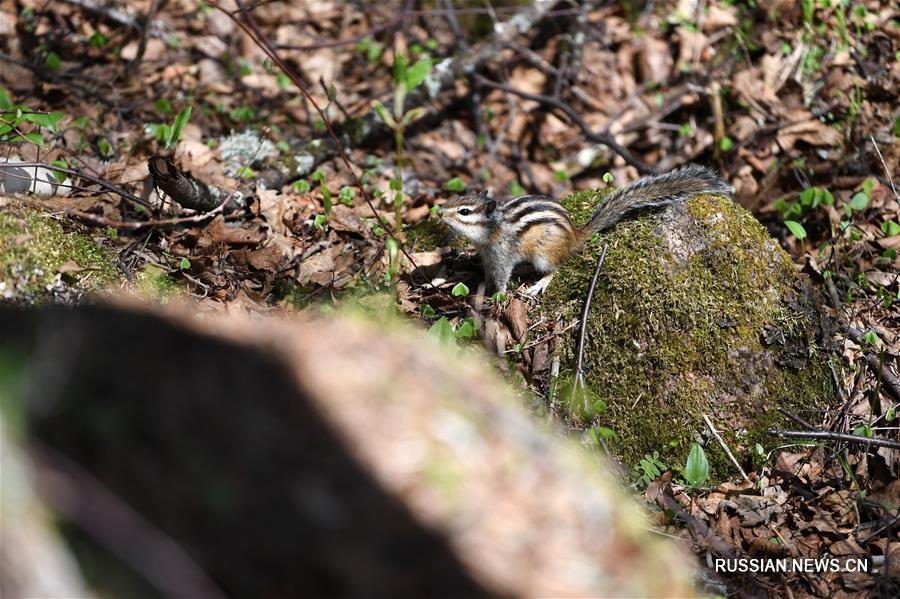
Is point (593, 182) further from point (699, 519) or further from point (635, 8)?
point (699, 519)

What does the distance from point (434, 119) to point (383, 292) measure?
152 inches

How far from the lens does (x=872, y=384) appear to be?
14.3 feet

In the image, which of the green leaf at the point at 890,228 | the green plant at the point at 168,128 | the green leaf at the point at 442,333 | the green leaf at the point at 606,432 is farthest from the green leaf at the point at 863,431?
the green plant at the point at 168,128

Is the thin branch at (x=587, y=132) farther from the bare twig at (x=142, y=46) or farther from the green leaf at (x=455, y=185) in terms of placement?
the bare twig at (x=142, y=46)

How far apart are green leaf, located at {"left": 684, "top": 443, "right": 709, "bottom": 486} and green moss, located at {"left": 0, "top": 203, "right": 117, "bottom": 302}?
10.7ft

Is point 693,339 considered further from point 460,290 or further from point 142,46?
point 142,46

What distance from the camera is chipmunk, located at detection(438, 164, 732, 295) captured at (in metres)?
4.45

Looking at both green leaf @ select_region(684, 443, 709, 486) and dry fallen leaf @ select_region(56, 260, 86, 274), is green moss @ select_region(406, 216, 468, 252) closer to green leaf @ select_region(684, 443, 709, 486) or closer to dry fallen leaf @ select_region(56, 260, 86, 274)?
dry fallen leaf @ select_region(56, 260, 86, 274)

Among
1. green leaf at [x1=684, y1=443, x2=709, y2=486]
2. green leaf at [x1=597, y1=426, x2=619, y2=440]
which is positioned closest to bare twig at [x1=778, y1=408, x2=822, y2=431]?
green leaf at [x1=684, y1=443, x2=709, y2=486]

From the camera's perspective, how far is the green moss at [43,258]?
140 inches

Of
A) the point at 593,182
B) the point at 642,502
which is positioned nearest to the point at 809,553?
the point at 642,502

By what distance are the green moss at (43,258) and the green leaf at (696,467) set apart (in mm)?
3260

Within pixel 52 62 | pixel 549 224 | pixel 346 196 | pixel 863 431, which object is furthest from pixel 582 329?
pixel 52 62

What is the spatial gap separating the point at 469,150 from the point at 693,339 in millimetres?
4158
